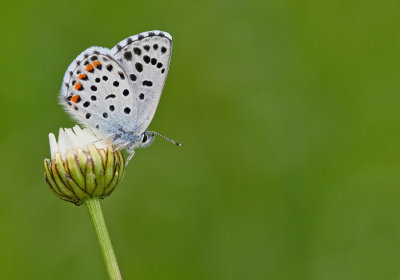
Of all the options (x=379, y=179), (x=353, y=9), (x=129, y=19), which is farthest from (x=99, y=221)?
(x=353, y=9)

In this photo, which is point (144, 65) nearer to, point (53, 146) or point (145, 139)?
point (145, 139)

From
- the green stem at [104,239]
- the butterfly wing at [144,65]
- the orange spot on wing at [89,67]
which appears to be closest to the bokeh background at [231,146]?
the butterfly wing at [144,65]

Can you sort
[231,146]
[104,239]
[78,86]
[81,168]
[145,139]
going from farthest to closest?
[231,146]
[145,139]
[78,86]
[81,168]
[104,239]

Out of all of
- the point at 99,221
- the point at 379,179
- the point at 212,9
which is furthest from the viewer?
the point at 212,9

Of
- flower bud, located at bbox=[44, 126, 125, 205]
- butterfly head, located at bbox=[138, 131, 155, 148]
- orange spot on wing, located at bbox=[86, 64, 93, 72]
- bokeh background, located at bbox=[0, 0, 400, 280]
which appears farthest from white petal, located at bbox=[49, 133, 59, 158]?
bokeh background, located at bbox=[0, 0, 400, 280]

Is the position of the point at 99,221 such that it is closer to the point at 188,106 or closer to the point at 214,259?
the point at 214,259

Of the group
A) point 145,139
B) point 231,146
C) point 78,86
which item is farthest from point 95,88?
point 231,146
